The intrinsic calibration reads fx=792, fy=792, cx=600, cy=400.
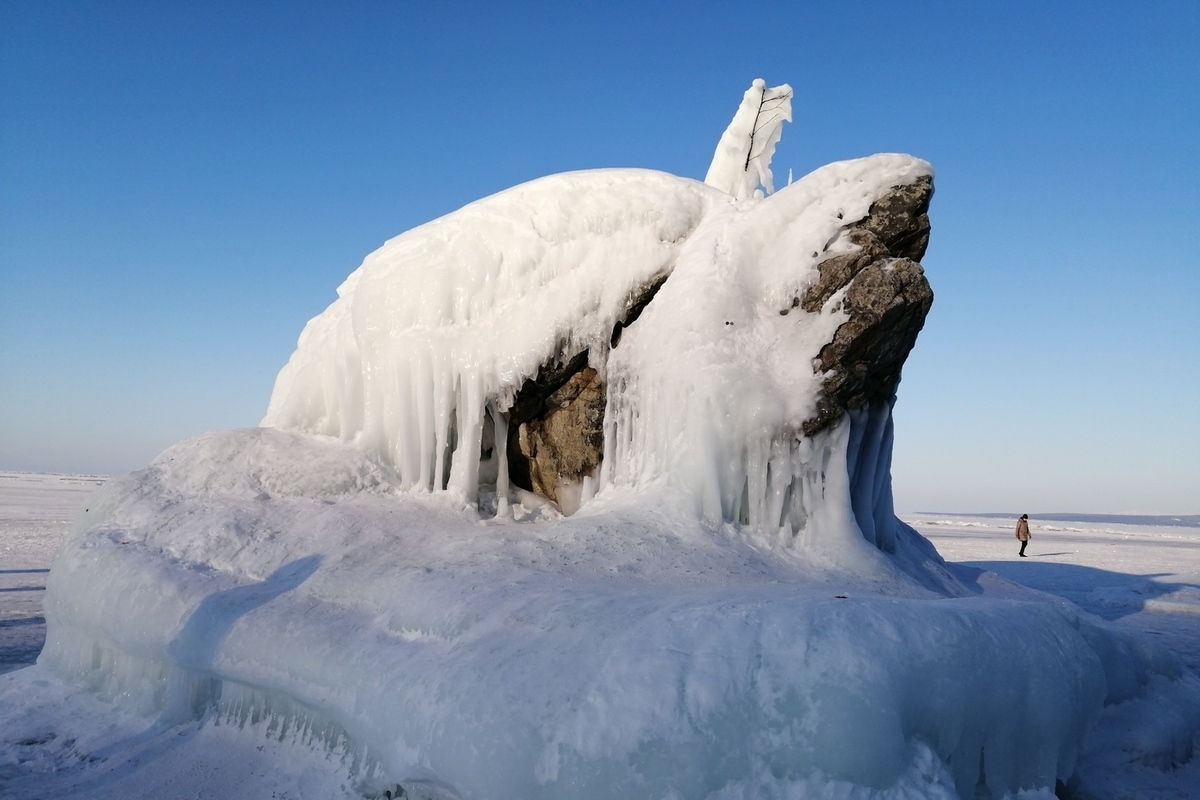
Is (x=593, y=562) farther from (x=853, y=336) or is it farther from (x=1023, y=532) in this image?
(x=1023, y=532)

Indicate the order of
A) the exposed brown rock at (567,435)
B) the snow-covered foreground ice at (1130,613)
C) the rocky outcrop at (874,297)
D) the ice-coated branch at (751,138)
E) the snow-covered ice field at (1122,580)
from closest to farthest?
1. the snow-covered foreground ice at (1130,613)
2. the rocky outcrop at (874,297)
3. the exposed brown rock at (567,435)
4. the snow-covered ice field at (1122,580)
5. the ice-coated branch at (751,138)

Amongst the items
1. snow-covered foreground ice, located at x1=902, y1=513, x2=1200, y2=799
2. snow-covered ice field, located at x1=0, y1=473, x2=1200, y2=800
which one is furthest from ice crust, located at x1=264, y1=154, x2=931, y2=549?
snow-covered ice field, located at x1=0, y1=473, x2=1200, y2=800

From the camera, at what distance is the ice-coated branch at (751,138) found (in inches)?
435

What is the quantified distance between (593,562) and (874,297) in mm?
2954

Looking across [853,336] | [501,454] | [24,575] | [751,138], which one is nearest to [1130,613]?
[853,336]

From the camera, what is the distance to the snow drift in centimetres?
302

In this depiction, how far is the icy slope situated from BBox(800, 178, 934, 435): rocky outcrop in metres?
1.39

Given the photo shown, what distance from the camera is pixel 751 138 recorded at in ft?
36.5

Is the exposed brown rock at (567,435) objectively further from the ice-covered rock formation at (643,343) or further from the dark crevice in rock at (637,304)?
the dark crevice in rock at (637,304)

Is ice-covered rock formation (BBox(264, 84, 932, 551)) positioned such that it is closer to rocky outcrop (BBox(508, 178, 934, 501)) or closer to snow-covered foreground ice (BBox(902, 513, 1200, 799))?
rocky outcrop (BBox(508, 178, 934, 501))

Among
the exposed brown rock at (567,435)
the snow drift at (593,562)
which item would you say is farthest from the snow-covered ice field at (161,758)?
the exposed brown rock at (567,435)

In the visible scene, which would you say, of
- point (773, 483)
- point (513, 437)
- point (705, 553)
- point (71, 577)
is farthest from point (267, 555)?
point (773, 483)

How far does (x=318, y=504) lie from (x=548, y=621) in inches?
131

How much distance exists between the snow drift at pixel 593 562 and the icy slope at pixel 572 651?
0.05 feet
